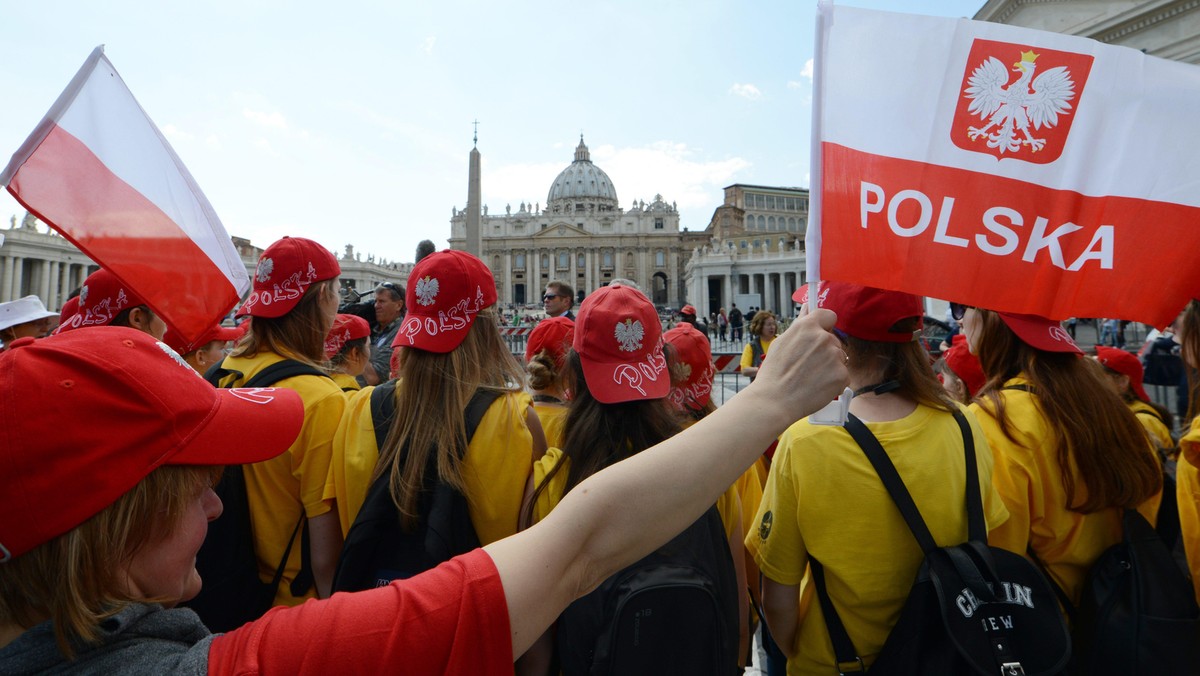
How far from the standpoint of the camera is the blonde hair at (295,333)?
2457 mm

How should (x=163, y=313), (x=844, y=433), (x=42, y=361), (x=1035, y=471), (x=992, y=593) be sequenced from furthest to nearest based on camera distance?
(x=163, y=313), (x=1035, y=471), (x=844, y=433), (x=992, y=593), (x=42, y=361)

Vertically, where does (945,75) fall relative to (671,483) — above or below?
above

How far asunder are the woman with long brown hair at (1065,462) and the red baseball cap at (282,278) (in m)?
2.50

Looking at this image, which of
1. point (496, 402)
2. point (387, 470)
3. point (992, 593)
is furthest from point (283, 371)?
point (992, 593)

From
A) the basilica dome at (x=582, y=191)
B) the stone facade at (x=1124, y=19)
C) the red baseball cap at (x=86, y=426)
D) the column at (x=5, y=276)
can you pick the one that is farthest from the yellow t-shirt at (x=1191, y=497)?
the basilica dome at (x=582, y=191)

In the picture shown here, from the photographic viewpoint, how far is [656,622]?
56.0 inches

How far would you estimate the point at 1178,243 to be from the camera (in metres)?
1.89

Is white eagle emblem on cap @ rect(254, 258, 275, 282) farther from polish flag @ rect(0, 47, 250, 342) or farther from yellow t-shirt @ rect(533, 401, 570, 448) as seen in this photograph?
yellow t-shirt @ rect(533, 401, 570, 448)

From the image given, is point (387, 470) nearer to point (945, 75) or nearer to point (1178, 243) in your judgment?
point (945, 75)

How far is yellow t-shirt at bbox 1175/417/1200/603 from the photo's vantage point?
1.90 meters

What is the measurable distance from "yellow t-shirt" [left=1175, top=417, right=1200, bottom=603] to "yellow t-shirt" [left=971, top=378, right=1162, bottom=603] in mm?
103

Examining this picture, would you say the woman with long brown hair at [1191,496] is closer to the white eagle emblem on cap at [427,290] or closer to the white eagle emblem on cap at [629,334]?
the white eagle emblem on cap at [629,334]

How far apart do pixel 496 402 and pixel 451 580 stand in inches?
47.1

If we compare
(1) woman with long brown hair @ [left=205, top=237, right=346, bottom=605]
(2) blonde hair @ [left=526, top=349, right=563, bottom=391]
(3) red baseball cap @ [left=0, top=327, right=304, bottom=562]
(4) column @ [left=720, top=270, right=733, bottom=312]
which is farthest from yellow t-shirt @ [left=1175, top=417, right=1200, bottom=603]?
(4) column @ [left=720, top=270, right=733, bottom=312]
